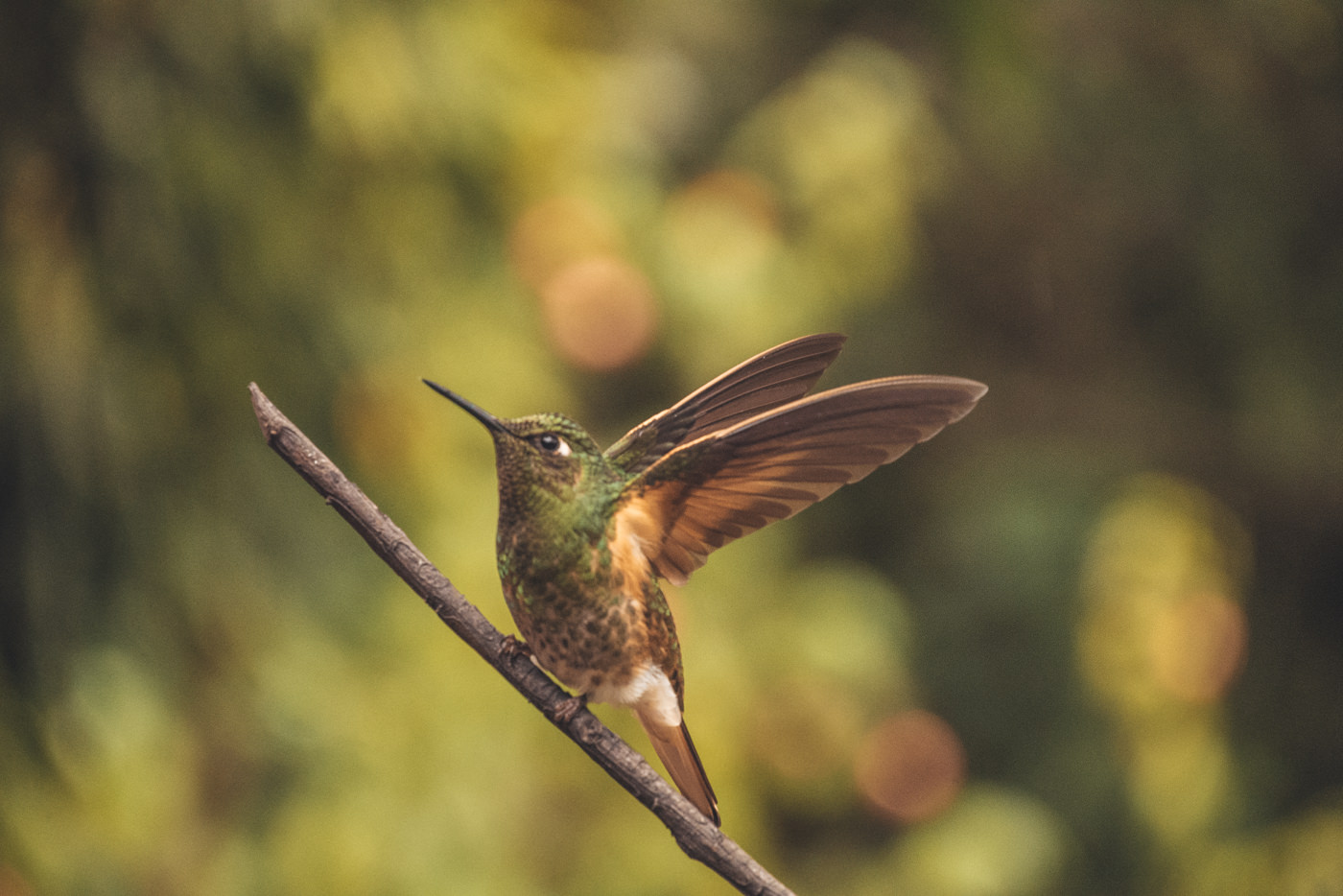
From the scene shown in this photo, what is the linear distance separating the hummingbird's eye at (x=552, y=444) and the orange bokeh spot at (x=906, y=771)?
3507 millimetres

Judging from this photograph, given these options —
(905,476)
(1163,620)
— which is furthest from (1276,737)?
(905,476)

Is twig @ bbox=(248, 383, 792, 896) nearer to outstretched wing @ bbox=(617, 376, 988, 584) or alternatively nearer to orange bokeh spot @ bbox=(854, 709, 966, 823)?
outstretched wing @ bbox=(617, 376, 988, 584)

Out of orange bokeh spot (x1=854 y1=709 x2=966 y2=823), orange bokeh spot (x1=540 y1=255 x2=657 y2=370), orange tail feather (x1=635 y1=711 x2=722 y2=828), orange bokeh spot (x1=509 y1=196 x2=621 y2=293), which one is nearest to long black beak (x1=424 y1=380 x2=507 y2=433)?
orange tail feather (x1=635 y1=711 x2=722 y2=828)

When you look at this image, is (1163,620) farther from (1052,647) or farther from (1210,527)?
(1052,647)

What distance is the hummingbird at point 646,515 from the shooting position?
694 millimetres

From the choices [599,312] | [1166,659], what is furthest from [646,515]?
[1166,659]

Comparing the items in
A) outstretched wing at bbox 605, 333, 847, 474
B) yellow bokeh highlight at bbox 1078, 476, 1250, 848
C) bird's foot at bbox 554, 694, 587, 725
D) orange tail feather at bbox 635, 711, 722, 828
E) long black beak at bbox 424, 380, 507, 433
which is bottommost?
bird's foot at bbox 554, 694, 587, 725

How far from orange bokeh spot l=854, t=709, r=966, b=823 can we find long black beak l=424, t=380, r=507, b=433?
3.63 metres

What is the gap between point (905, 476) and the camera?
18.6ft

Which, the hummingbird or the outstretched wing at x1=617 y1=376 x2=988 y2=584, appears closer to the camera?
the outstretched wing at x1=617 y1=376 x2=988 y2=584

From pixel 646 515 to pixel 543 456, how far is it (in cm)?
9

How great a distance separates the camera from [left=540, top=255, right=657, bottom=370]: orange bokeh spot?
8.89ft

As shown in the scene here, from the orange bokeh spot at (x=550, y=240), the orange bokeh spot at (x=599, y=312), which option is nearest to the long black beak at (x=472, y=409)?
the orange bokeh spot at (x=599, y=312)

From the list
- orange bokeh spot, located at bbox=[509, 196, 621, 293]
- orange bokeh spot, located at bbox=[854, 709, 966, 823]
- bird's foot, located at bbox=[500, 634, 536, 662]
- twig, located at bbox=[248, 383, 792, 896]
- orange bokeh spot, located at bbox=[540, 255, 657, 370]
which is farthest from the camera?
orange bokeh spot, located at bbox=[854, 709, 966, 823]
